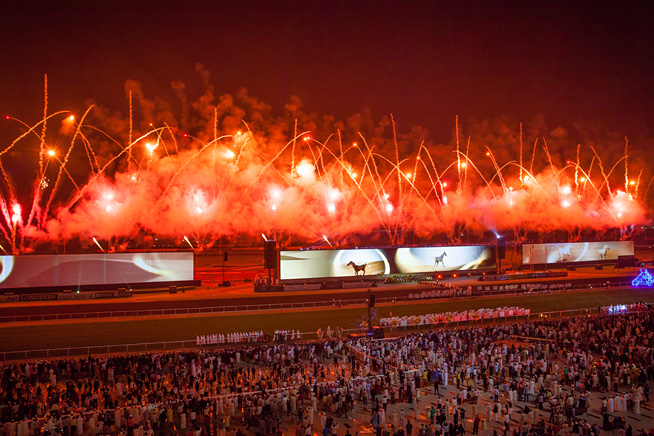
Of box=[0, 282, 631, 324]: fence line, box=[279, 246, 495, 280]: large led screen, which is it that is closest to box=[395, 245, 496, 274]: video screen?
box=[279, 246, 495, 280]: large led screen

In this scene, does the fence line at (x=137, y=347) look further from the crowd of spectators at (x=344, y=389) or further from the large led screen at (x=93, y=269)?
the large led screen at (x=93, y=269)

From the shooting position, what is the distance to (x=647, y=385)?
22.9 metres

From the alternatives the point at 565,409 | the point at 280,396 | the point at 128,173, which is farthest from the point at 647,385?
the point at 128,173

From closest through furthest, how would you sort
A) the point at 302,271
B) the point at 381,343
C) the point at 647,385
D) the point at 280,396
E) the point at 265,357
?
the point at 280,396, the point at 647,385, the point at 265,357, the point at 381,343, the point at 302,271

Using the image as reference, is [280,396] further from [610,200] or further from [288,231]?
[610,200]

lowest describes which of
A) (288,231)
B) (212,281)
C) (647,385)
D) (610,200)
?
(647,385)

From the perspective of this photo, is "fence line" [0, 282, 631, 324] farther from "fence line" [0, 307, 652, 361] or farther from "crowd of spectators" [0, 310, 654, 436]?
"crowd of spectators" [0, 310, 654, 436]

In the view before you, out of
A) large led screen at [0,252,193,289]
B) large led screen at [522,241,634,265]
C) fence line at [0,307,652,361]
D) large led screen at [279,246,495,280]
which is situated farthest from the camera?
large led screen at [522,241,634,265]

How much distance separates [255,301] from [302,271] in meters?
10.7

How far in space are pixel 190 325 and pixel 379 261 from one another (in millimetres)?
27400

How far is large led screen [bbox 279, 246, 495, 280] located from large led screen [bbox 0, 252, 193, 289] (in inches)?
435

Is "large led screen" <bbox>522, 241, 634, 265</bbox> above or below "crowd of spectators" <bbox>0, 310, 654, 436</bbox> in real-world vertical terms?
above

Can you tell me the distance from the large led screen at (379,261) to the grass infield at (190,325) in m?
12.9

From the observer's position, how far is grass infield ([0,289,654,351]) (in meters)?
30.0
